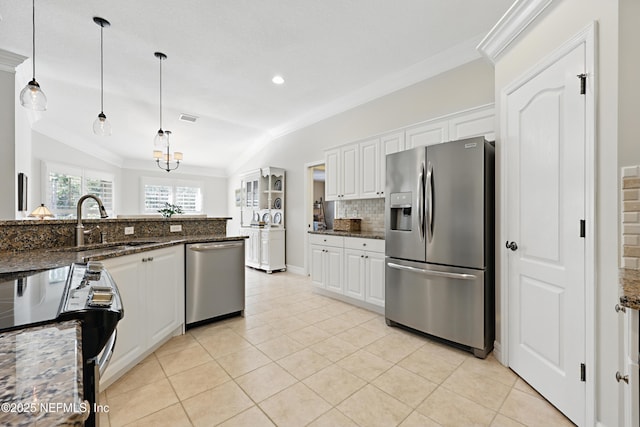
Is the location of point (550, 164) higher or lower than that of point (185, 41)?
lower

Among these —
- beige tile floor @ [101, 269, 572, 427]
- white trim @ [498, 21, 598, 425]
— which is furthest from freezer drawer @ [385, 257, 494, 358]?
white trim @ [498, 21, 598, 425]

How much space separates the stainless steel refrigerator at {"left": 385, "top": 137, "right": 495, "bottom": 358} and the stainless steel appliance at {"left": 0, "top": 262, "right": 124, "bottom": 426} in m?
2.33

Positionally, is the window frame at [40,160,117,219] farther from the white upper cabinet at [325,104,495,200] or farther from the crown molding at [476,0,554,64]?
the crown molding at [476,0,554,64]

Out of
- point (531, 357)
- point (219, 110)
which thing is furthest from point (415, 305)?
point (219, 110)

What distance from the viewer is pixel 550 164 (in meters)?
1.76

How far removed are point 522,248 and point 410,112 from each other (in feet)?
7.56

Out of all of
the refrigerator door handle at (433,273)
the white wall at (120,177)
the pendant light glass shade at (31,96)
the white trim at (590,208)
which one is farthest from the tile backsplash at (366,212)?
the white wall at (120,177)

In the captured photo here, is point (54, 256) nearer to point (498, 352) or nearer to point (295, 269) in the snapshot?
point (498, 352)

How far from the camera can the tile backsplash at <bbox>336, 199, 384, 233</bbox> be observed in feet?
12.9

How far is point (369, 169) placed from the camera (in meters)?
3.70

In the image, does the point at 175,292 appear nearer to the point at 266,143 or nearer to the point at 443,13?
the point at 443,13

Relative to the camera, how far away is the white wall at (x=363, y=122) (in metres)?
3.06

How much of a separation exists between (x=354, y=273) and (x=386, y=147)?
5.37 ft

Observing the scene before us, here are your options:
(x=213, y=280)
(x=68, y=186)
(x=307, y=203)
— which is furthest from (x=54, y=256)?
(x=68, y=186)
